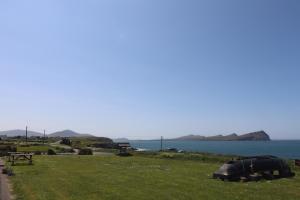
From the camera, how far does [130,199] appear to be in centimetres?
2272

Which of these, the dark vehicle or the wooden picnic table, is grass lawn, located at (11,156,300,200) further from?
the wooden picnic table

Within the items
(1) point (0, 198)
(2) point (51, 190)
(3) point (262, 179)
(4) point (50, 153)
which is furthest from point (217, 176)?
(4) point (50, 153)

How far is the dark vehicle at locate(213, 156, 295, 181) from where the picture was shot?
32.8m

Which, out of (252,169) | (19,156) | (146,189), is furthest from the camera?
(19,156)

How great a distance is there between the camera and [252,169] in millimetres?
33812

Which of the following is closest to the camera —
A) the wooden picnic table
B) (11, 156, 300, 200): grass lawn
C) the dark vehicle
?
(11, 156, 300, 200): grass lawn

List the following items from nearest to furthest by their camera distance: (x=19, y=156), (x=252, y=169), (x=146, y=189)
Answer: (x=146, y=189) → (x=252, y=169) → (x=19, y=156)

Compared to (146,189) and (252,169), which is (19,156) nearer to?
(146,189)

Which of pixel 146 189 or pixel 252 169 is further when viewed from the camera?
pixel 252 169

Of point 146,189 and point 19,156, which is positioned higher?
point 19,156

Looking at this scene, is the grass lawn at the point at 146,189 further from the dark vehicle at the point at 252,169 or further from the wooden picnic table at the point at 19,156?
the wooden picnic table at the point at 19,156

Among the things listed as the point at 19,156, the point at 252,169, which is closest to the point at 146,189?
the point at 252,169

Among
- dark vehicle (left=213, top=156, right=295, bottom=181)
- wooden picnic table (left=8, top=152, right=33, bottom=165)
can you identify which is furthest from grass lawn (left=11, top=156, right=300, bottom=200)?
wooden picnic table (left=8, top=152, right=33, bottom=165)

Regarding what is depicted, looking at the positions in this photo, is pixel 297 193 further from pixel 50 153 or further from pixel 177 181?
pixel 50 153
